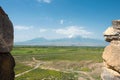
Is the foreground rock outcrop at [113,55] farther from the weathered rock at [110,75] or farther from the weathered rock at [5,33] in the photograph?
the weathered rock at [5,33]

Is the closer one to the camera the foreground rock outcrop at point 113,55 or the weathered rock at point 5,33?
the foreground rock outcrop at point 113,55

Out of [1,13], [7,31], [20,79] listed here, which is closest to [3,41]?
[7,31]

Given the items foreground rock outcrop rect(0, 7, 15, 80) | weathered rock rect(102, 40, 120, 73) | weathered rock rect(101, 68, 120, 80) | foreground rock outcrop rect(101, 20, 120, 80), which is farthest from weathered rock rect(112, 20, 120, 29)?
foreground rock outcrop rect(0, 7, 15, 80)

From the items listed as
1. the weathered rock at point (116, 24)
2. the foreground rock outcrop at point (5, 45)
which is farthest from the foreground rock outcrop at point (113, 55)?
the foreground rock outcrop at point (5, 45)

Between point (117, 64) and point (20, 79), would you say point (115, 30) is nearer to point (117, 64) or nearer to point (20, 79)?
point (117, 64)

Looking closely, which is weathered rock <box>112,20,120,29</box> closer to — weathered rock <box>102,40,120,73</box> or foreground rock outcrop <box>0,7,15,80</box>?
weathered rock <box>102,40,120,73</box>

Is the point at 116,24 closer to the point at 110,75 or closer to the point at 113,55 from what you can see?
the point at 113,55

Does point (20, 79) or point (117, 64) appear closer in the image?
point (117, 64)
